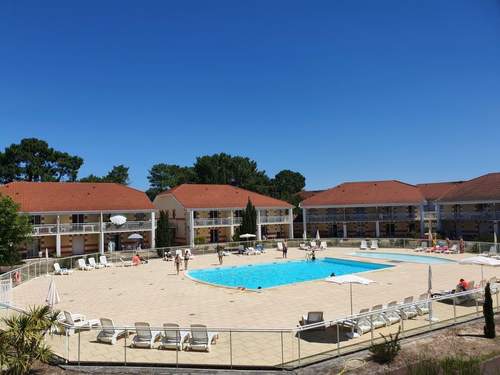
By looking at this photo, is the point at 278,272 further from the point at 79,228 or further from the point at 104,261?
the point at 79,228

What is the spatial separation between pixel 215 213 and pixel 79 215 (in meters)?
14.4

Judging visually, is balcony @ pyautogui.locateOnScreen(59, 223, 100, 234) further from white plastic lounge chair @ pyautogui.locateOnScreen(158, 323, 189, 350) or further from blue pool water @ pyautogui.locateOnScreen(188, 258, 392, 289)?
white plastic lounge chair @ pyautogui.locateOnScreen(158, 323, 189, 350)

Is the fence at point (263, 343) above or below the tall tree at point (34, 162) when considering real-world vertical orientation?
below

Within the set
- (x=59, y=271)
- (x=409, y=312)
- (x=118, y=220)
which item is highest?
(x=118, y=220)

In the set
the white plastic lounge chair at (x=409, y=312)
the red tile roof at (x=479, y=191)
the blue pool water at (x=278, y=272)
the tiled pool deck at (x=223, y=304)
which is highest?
the red tile roof at (x=479, y=191)

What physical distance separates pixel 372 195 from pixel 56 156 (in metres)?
49.1

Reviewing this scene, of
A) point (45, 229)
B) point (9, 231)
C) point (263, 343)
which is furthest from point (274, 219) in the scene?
point (263, 343)

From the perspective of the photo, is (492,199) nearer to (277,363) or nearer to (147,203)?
(147,203)

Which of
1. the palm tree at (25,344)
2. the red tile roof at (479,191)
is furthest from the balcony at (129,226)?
the red tile roof at (479,191)

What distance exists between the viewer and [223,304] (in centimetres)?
1780

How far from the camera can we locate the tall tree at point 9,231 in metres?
26.1

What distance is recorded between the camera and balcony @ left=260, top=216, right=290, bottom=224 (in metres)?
49.3

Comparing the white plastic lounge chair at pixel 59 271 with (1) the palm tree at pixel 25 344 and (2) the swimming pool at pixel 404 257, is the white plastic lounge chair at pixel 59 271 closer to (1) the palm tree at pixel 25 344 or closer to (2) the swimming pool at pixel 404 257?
(1) the palm tree at pixel 25 344

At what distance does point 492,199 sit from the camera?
1619 inches
